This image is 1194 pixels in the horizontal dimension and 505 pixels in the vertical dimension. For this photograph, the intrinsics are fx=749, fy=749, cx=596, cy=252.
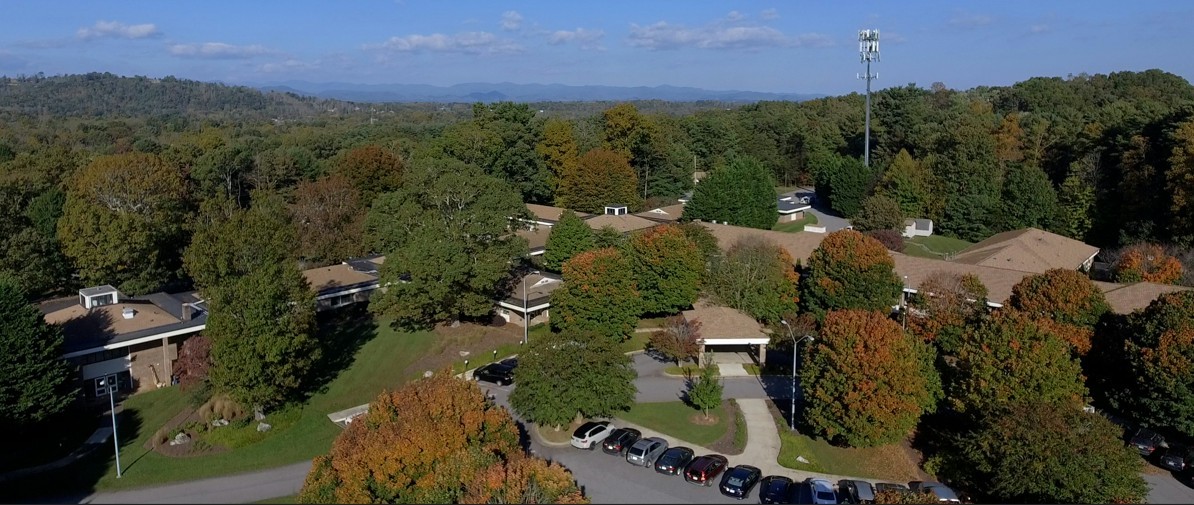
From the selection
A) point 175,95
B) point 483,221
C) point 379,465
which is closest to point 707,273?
point 483,221

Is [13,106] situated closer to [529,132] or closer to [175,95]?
[175,95]

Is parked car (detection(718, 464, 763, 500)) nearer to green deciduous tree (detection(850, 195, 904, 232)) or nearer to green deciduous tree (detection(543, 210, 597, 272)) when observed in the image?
green deciduous tree (detection(543, 210, 597, 272))

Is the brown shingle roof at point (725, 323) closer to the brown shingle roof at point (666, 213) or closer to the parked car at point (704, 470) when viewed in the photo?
the parked car at point (704, 470)

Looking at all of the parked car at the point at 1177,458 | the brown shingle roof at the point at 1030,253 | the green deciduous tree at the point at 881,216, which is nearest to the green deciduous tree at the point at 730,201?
the green deciduous tree at the point at 881,216

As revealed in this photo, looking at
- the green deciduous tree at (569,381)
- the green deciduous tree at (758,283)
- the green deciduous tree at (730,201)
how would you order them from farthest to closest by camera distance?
the green deciduous tree at (730,201), the green deciduous tree at (758,283), the green deciduous tree at (569,381)

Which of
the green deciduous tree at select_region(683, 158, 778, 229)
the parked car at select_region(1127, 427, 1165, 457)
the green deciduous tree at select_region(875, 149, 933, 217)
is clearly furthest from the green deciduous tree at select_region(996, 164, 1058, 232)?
the parked car at select_region(1127, 427, 1165, 457)

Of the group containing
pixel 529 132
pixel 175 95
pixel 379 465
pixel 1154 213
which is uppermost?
pixel 175 95

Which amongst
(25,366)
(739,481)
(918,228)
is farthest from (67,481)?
(918,228)
